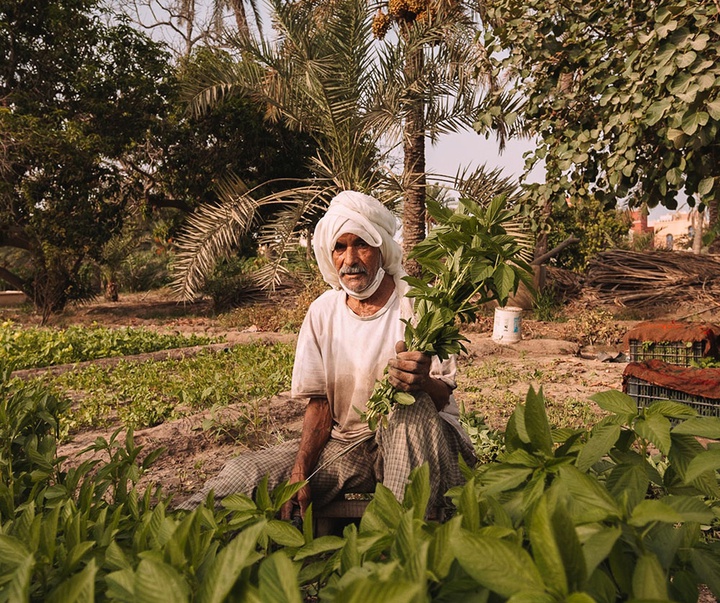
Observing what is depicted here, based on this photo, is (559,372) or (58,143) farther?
(58,143)

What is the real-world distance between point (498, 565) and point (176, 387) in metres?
5.17

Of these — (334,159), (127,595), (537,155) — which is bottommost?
(127,595)

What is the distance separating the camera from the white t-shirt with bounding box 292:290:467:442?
205 centimetres

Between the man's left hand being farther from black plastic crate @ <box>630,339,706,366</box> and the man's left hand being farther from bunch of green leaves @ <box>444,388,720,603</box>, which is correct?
black plastic crate @ <box>630,339,706,366</box>

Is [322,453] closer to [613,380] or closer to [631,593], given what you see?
[631,593]

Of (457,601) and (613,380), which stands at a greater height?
(457,601)

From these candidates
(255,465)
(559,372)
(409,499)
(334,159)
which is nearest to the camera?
(409,499)

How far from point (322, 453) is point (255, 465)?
0.86 ft

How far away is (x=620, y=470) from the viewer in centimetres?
79

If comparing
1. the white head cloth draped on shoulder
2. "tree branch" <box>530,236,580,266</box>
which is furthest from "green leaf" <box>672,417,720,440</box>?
"tree branch" <box>530,236,580,266</box>

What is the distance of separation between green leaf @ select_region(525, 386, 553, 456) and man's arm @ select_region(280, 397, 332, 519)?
1.34 m

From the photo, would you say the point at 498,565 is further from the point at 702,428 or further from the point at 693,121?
the point at 693,121

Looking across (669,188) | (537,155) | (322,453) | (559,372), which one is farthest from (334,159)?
(322,453)

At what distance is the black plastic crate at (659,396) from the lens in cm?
388
